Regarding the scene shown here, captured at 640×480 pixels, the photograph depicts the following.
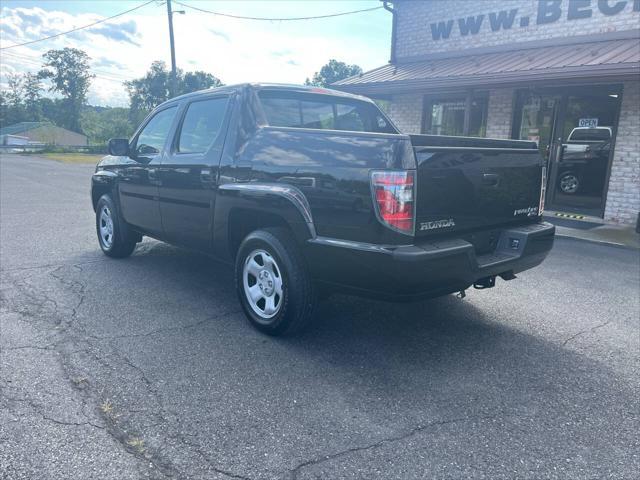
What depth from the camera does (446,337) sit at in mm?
3955

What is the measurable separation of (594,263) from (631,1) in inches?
253

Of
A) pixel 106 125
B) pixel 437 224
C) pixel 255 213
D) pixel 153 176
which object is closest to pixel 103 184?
pixel 153 176

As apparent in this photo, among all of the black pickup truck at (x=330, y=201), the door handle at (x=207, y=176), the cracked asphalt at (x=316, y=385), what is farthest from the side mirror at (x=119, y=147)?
the door handle at (x=207, y=176)

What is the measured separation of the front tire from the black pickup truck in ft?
0.03

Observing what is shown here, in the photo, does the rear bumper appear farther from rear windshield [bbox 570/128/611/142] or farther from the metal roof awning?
rear windshield [bbox 570/128/611/142]

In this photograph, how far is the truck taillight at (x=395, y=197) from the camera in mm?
3094

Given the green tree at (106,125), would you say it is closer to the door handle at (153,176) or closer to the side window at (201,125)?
the door handle at (153,176)

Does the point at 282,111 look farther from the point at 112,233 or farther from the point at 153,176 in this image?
the point at 112,233

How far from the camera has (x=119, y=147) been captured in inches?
222

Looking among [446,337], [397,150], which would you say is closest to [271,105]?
[397,150]

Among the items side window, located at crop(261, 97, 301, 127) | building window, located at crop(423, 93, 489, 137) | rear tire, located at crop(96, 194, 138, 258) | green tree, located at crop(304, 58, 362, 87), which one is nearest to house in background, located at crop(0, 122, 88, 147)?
green tree, located at crop(304, 58, 362, 87)

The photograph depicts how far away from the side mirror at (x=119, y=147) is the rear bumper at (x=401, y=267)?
125 inches

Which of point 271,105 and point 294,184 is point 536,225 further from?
point 271,105

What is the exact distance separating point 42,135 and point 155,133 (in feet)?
239
